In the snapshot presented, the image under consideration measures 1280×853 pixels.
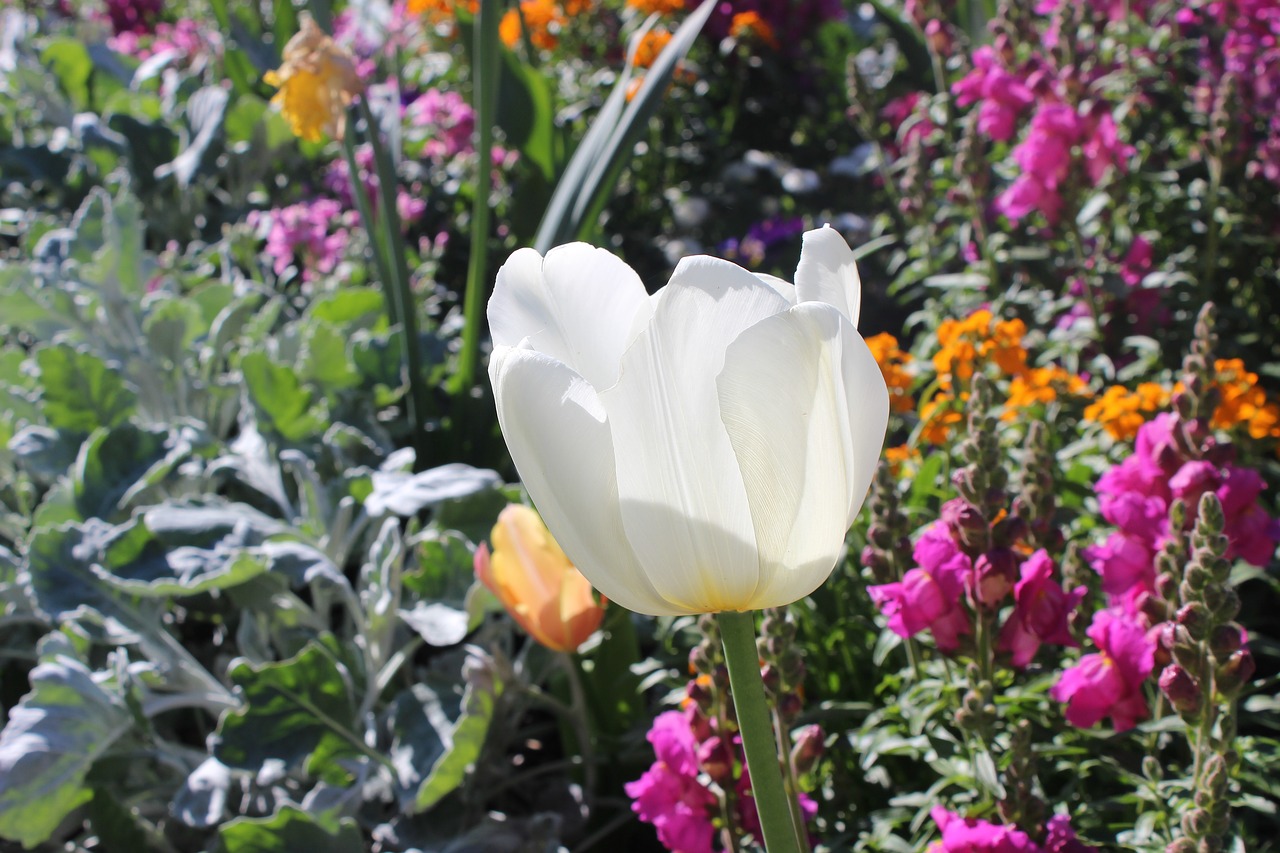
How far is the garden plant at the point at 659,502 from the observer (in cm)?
63

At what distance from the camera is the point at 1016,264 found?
8.11 feet

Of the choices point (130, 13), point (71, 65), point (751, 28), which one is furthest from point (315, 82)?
point (130, 13)

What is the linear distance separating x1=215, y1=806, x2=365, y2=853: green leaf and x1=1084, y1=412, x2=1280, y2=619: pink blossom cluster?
93cm

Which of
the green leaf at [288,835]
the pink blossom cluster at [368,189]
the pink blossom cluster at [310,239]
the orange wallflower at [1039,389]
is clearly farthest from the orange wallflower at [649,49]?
the green leaf at [288,835]

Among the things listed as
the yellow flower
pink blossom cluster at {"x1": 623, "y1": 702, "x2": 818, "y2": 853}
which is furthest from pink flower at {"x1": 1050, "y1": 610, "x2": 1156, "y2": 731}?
the yellow flower

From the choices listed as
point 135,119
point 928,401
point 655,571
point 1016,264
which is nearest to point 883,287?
point 1016,264

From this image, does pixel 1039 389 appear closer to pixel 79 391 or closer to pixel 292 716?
pixel 292 716

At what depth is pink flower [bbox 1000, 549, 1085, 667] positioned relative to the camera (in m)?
1.08

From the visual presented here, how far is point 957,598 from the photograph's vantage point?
1.09m

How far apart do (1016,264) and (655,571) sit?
2.07 meters

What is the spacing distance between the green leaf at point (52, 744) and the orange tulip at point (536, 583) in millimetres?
593

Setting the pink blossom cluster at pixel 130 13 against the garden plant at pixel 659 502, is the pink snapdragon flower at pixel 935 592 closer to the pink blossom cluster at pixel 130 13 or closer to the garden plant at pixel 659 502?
the garden plant at pixel 659 502

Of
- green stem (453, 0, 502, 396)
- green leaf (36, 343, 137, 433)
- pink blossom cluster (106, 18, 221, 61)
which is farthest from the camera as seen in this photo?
pink blossom cluster (106, 18, 221, 61)

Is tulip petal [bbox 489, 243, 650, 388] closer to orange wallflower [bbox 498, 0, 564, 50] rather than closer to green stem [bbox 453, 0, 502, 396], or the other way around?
green stem [bbox 453, 0, 502, 396]
